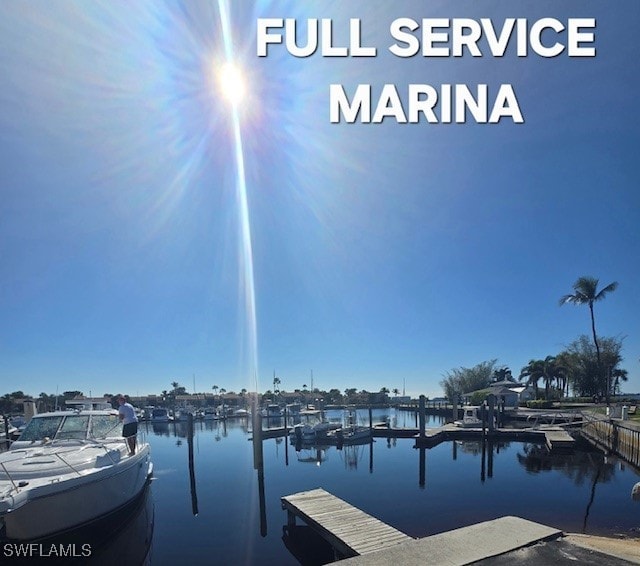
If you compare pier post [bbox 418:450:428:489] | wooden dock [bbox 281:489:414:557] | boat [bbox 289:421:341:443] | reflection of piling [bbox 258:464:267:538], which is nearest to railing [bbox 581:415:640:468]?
pier post [bbox 418:450:428:489]

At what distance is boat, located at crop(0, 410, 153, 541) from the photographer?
9.05m

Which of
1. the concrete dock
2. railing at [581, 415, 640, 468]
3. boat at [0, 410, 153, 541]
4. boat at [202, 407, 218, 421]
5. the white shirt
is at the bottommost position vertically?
boat at [202, 407, 218, 421]

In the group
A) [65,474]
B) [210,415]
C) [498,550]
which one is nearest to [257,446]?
[65,474]

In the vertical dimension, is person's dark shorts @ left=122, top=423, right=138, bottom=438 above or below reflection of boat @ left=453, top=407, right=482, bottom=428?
above

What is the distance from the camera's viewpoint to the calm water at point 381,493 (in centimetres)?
1221

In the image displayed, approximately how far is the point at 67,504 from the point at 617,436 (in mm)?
26099

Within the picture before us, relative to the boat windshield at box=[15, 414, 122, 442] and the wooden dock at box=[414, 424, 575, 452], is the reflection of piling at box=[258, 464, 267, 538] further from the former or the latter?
the wooden dock at box=[414, 424, 575, 452]

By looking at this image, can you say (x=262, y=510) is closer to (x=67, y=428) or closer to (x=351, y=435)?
(x=67, y=428)

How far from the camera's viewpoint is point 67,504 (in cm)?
978

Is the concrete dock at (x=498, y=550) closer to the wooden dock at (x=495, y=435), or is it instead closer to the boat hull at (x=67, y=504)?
the boat hull at (x=67, y=504)

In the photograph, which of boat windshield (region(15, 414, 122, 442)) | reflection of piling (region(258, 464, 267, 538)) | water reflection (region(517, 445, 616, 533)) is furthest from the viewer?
water reflection (region(517, 445, 616, 533))

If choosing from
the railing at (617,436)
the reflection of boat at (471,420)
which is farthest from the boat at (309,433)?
the railing at (617,436)

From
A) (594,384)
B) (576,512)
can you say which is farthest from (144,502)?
(594,384)

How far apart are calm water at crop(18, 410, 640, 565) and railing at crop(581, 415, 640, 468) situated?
72 cm
